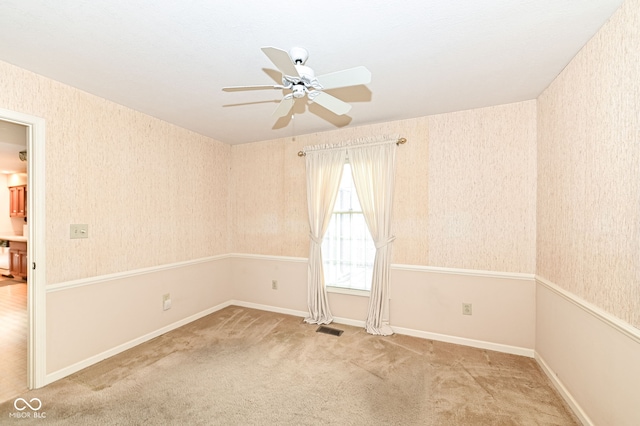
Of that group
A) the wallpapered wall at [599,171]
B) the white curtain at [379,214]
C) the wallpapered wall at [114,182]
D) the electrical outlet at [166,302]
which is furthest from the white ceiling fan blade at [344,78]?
the electrical outlet at [166,302]

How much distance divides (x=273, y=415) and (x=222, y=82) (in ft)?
8.71

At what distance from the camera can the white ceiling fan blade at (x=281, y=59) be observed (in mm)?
1364

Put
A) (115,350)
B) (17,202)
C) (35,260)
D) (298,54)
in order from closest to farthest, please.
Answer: (298,54) < (35,260) < (115,350) < (17,202)

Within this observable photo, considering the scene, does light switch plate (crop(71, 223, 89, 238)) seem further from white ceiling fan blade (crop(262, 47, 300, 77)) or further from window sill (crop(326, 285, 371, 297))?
window sill (crop(326, 285, 371, 297))

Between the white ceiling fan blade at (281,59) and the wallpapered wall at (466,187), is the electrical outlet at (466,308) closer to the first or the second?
the wallpapered wall at (466,187)

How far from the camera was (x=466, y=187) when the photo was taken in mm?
3008

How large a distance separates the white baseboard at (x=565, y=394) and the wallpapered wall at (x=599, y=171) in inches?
30.7

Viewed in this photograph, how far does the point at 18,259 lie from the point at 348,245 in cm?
743

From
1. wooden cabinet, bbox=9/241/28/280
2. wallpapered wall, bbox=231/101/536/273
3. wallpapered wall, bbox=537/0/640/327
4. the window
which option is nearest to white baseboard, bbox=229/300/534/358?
the window

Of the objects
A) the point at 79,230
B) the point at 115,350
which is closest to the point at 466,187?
the point at 79,230

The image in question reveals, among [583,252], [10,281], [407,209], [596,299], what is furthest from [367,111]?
[10,281]

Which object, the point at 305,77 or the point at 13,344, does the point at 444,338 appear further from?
the point at 13,344

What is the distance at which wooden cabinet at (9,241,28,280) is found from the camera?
234 inches

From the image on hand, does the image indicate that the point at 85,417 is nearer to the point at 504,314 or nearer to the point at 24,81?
the point at 24,81
